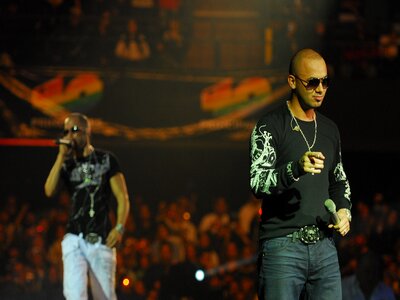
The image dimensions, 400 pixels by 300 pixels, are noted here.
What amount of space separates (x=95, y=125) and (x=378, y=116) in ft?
17.7

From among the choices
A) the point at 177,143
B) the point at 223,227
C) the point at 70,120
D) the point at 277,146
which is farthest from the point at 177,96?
the point at 277,146

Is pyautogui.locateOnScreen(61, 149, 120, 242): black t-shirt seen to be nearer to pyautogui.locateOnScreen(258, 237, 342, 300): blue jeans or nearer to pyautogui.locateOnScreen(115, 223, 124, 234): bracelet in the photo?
pyautogui.locateOnScreen(115, 223, 124, 234): bracelet

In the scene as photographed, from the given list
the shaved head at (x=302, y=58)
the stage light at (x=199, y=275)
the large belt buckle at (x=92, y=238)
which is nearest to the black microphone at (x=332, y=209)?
the shaved head at (x=302, y=58)

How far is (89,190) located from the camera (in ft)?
24.3

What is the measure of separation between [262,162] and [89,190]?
3076 mm

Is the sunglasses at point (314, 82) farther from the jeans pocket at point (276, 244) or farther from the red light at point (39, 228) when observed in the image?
the red light at point (39, 228)

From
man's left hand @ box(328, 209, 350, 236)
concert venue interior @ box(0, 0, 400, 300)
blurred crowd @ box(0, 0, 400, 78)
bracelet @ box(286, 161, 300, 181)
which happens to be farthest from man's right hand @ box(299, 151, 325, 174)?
blurred crowd @ box(0, 0, 400, 78)

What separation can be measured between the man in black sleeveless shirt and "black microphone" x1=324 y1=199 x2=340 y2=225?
3.19 metres

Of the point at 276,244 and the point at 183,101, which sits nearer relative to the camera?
the point at 276,244

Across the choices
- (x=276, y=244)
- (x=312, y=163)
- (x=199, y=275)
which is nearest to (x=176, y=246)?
(x=199, y=275)

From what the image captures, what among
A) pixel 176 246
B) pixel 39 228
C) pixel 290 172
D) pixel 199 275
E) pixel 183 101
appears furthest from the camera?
pixel 183 101

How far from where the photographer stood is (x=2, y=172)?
16781 millimetres

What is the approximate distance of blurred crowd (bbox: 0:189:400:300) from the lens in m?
12.1

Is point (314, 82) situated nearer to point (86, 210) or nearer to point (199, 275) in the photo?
point (86, 210)
